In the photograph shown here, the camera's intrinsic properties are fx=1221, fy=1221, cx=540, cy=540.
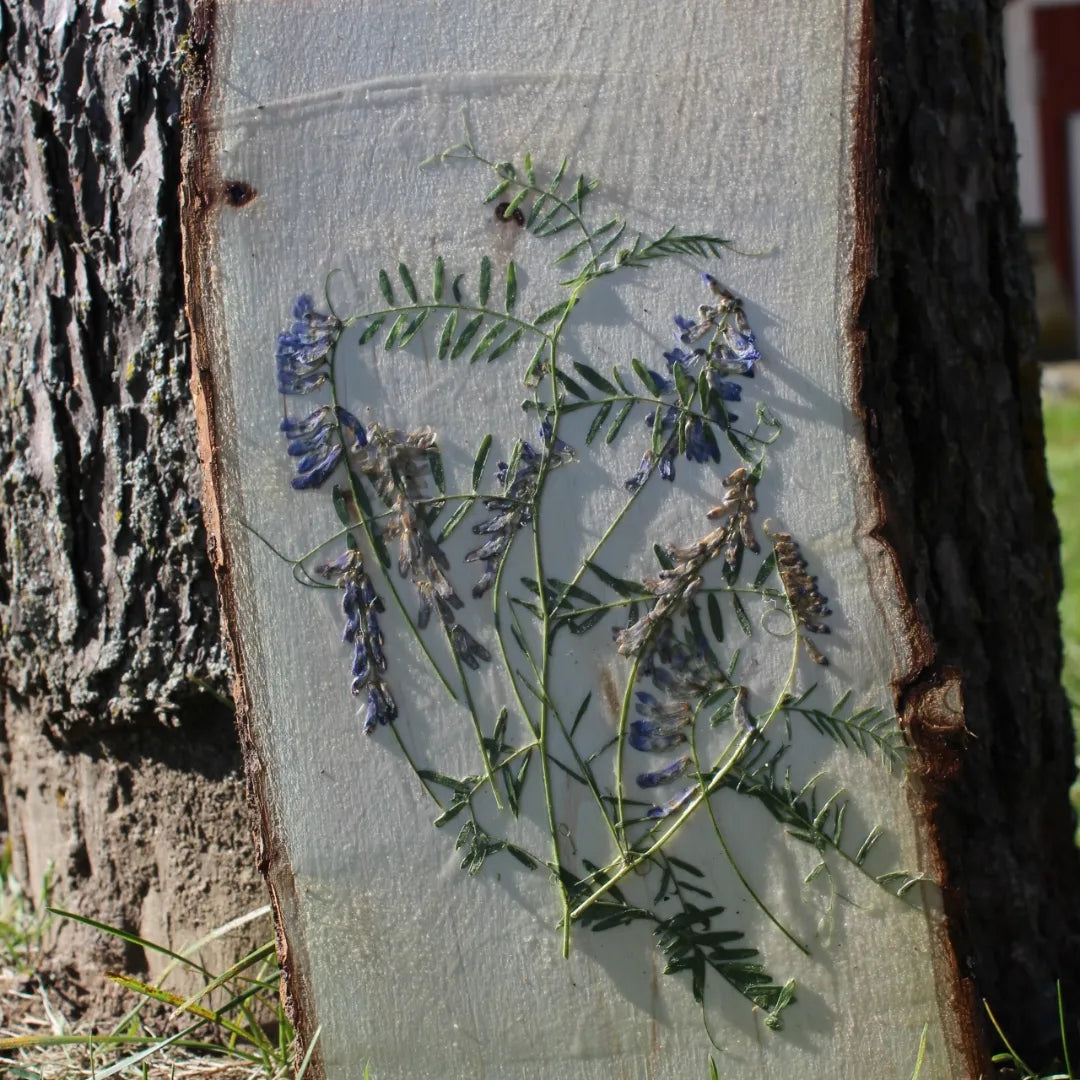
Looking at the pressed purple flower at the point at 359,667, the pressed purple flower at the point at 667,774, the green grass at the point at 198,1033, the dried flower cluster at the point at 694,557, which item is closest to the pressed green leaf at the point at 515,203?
the dried flower cluster at the point at 694,557

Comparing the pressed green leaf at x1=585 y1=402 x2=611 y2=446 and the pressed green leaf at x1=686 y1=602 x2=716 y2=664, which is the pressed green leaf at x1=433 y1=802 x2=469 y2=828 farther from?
the pressed green leaf at x1=585 y1=402 x2=611 y2=446

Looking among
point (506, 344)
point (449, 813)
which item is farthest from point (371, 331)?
point (449, 813)

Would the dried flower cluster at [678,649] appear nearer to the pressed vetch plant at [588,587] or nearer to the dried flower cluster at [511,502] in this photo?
the pressed vetch plant at [588,587]

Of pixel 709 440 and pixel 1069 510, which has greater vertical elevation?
pixel 709 440

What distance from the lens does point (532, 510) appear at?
45.2 inches

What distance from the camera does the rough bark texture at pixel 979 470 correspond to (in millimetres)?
1276

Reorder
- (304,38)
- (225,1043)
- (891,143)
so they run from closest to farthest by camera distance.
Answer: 1. (304,38)
2. (891,143)
3. (225,1043)

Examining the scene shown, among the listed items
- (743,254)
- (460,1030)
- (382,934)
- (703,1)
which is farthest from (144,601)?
(703,1)

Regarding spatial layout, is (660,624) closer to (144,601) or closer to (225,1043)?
(144,601)

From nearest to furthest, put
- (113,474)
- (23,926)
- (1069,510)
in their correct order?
(113,474)
(23,926)
(1069,510)

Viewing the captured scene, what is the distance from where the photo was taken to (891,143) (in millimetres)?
1270

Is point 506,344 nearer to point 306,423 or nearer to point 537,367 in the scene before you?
point 537,367

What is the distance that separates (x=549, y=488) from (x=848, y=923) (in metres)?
0.50

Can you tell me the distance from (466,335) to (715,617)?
0.35 m
